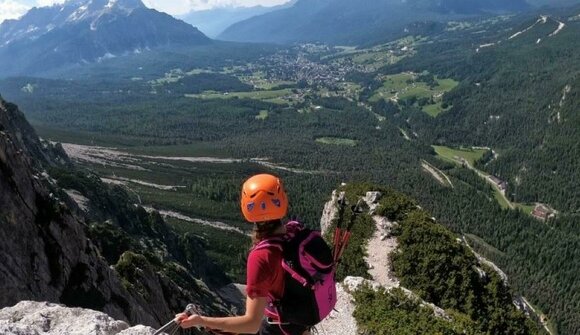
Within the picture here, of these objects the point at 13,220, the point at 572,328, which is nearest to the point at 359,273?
the point at 13,220

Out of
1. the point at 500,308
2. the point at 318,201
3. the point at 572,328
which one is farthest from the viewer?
the point at 318,201

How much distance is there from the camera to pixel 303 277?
29.0 feet

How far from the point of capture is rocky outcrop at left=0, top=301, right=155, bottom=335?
11.8 m

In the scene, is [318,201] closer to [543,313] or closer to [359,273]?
[543,313]

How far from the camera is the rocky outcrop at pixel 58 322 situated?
1177 centimetres

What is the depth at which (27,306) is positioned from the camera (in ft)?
44.7

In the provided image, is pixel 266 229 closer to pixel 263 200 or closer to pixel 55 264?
pixel 263 200

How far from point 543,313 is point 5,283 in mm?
136231

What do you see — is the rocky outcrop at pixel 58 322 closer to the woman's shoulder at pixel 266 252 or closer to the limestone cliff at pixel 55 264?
the woman's shoulder at pixel 266 252

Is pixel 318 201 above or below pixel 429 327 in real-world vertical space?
below

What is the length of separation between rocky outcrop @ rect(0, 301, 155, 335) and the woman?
12.2ft

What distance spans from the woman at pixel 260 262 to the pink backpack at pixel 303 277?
0.15 metres

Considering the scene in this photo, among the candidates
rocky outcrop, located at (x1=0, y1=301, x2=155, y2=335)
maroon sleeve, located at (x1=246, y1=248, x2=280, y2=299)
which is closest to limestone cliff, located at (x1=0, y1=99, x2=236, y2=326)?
rocky outcrop, located at (x1=0, y1=301, x2=155, y2=335)

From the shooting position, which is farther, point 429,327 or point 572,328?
point 572,328
